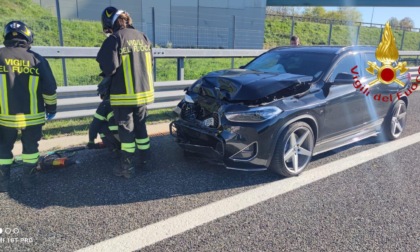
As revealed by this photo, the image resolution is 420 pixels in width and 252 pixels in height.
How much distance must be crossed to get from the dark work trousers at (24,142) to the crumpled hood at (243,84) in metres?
1.99

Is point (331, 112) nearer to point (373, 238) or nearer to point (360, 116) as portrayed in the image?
point (360, 116)

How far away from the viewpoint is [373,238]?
2.88 meters

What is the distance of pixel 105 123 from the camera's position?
431cm

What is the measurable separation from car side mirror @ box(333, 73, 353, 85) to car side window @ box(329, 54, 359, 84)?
43 millimetres

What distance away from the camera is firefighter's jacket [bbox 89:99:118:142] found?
4186mm

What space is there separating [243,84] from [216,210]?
1.55 metres

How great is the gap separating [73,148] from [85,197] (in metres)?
1.38

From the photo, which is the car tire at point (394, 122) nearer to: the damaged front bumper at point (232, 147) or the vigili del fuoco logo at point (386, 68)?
the vigili del fuoco logo at point (386, 68)

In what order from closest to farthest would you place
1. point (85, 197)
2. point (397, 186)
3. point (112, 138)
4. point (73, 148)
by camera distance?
point (85, 197) → point (397, 186) → point (112, 138) → point (73, 148)

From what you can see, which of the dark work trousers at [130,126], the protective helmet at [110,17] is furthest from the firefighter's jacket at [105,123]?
the protective helmet at [110,17]

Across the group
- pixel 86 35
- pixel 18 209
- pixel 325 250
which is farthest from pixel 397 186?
pixel 86 35

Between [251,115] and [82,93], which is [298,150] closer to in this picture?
[251,115]

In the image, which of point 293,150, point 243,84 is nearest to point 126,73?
point 243,84

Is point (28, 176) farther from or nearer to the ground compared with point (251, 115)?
nearer to the ground
